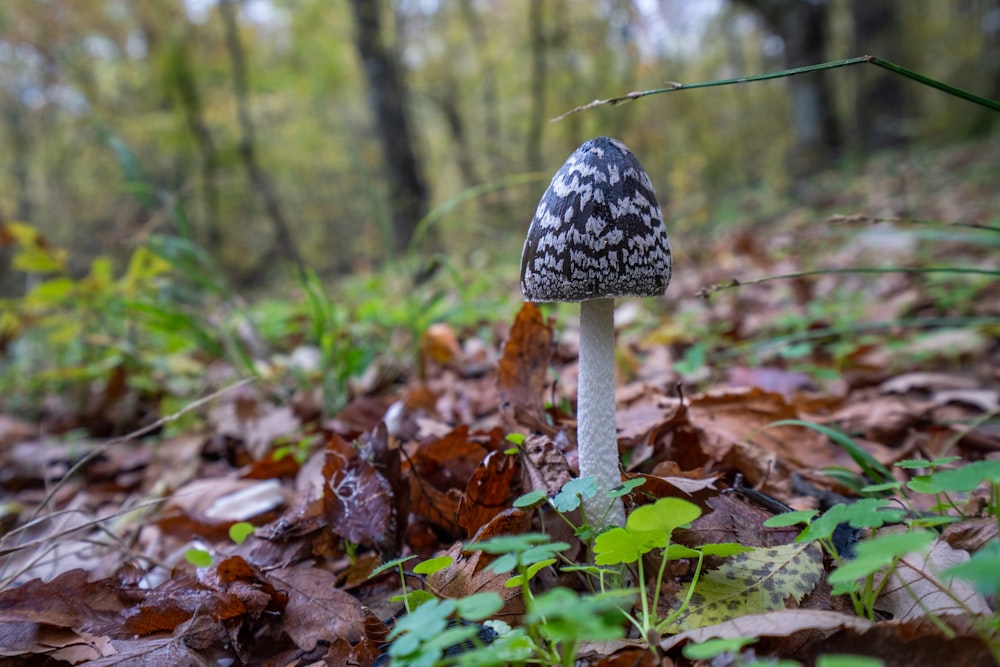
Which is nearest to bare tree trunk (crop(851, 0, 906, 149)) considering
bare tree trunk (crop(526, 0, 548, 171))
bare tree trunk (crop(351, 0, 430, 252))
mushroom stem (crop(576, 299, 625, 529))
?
bare tree trunk (crop(526, 0, 548, 171))

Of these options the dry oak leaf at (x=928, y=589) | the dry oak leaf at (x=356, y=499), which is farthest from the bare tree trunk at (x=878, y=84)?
the dry oak leaf at (x=356, y=499)

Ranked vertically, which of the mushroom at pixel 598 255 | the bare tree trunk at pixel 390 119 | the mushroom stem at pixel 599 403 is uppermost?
the bare tree trunk at pixel 390 119

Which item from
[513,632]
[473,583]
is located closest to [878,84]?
[473,583]

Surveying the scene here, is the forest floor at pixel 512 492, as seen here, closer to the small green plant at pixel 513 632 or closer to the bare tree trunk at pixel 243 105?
the small green plant at pixel 513 632

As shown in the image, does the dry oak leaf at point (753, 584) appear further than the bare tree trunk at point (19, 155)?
No

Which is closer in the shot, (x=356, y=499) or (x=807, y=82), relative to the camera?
(x=356, y=499)

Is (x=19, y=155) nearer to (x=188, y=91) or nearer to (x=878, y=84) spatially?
(x=188, y=91)
